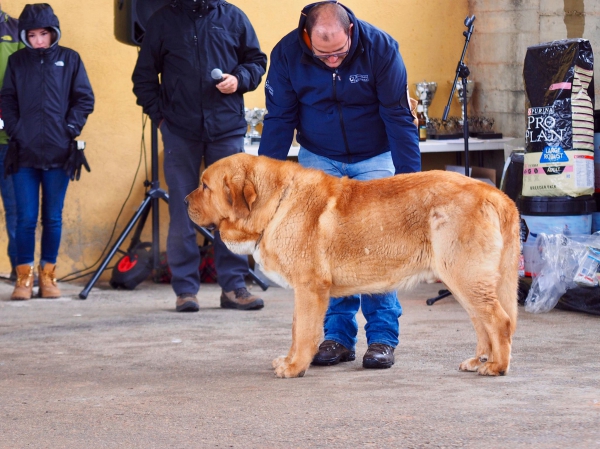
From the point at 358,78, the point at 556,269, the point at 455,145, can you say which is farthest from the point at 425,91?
the point at 358,78

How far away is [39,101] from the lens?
6531mm

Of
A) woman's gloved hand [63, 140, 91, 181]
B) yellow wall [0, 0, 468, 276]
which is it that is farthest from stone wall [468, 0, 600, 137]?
woman's gloved hand [63, 140, 91, 181]

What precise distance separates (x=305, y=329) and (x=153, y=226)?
3630 mm

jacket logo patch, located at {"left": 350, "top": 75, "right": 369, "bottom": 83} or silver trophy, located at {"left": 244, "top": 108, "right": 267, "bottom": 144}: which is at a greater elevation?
jacket logo patch, located at {"left": 350, "top": 75, "right": 369, "bottom": 83}

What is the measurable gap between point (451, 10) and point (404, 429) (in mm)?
5783

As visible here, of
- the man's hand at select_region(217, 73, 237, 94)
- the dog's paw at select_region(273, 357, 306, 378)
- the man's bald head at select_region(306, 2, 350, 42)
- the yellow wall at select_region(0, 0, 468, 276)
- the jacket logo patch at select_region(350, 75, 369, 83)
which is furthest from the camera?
the yellow wall at select_region(0, 0, 468, 276)

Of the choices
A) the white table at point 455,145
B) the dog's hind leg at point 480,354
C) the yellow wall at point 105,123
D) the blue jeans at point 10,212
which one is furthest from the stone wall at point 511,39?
the blue jeans at point 10,212

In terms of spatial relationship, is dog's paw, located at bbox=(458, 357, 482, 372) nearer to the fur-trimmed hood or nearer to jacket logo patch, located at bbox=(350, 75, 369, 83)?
jacket logo patch, located at bbox=(350, 75, 369, 83)

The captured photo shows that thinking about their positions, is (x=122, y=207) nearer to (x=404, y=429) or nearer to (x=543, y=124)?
(x=543, y=124)

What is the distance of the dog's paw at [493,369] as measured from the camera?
13.0 ft

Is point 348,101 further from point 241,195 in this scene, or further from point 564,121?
point 564,121

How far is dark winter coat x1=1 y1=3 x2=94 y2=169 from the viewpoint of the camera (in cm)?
648

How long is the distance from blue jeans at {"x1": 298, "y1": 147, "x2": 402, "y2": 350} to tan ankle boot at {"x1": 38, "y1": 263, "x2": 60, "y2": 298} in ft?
9.81

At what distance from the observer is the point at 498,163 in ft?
25.5
